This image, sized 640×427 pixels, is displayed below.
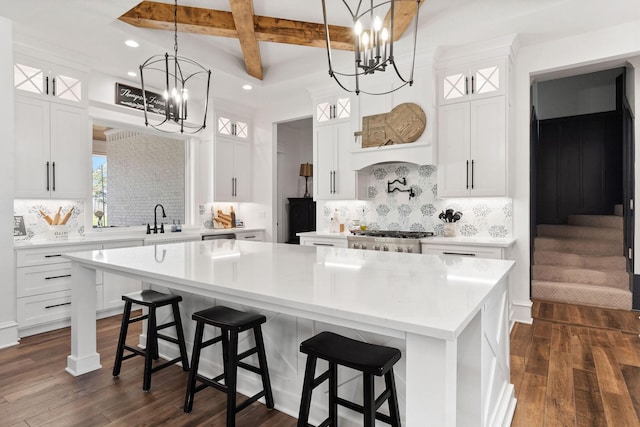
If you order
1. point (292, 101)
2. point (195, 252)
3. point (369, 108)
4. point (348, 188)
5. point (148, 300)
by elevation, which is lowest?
point (148, 300)

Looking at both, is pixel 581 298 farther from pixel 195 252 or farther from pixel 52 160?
pixel 52 160

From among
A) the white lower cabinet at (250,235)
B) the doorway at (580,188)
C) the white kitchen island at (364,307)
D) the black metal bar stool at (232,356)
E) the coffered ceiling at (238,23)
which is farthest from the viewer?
the white lower cabinet at (250,235)

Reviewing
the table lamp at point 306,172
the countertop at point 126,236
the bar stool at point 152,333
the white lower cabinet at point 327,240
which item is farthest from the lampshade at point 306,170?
the bar stool at point 152,333

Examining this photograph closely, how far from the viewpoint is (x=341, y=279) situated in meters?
1.71

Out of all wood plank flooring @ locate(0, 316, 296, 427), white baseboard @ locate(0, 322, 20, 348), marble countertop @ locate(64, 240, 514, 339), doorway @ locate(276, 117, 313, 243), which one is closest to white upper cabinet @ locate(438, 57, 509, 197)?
marble countertop @ locate(64, 240, 514, 339)

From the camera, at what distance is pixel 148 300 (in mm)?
2529

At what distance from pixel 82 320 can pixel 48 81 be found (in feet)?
8.68

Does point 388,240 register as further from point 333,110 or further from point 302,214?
point 302,214

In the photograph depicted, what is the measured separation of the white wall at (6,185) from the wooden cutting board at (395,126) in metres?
3.53

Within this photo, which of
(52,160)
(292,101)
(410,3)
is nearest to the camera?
(410,3)

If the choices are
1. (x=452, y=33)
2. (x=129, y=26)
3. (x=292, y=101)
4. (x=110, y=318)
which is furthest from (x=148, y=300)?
(x=292, y=101)

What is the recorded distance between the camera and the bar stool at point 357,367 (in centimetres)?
146

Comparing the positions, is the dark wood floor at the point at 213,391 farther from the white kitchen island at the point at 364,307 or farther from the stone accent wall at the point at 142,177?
the stone accent wall at the point at 142,177

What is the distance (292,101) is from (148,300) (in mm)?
4081
